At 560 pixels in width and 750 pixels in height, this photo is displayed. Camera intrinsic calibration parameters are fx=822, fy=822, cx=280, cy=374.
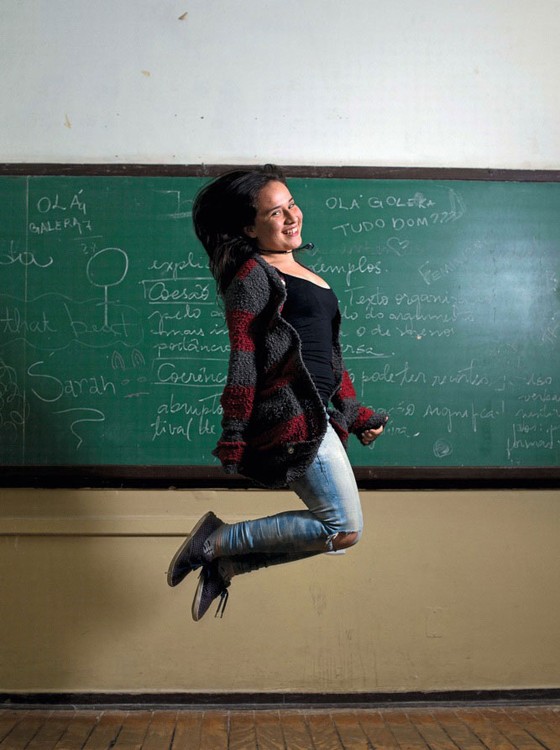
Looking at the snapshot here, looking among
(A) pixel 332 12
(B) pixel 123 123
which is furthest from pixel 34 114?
(A) pixel 332 12

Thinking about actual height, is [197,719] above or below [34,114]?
below

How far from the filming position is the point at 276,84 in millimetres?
3502

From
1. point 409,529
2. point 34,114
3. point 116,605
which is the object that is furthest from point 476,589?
point 34,114

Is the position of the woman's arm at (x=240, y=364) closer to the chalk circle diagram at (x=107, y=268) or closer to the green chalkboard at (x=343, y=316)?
the green chalkboard at (x=343, y=316)

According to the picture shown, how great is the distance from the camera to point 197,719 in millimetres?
3227

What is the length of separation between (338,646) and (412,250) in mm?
1681

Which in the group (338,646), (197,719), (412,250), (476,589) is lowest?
(197,719)

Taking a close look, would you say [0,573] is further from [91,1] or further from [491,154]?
[491,154]

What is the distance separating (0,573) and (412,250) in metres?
2.19

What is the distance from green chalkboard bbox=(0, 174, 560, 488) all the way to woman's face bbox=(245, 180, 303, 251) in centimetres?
104

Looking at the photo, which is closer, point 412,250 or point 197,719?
point 197,719

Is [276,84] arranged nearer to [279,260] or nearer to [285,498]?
[279,260]

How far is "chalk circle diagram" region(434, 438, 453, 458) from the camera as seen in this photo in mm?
3447

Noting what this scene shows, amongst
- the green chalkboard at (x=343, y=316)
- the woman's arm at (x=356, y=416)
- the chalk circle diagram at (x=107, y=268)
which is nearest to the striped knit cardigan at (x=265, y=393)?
the woman's arm at (x=356, y=416)
